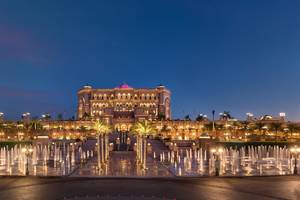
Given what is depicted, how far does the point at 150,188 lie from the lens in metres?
17.2

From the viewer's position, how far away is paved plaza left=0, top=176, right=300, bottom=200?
49.6 feet

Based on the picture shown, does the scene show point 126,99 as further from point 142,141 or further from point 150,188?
point 150,188

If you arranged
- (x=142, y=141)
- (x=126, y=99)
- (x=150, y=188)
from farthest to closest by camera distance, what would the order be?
(x=126, y=99) < (x=142, y=141) < (x=150, y=188)

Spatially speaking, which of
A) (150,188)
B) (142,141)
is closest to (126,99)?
(142,141)

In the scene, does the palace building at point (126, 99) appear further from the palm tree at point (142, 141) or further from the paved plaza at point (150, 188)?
the paved plaza at point (150, 188)

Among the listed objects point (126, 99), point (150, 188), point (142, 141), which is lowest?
point (150, 188)

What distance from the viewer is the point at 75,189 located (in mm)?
16828

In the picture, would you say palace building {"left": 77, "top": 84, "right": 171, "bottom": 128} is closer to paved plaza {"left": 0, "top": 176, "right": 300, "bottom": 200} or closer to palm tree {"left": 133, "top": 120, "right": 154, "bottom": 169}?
palm tree {"left": 133, "top": 120, "right": 154, "bottom": 169}

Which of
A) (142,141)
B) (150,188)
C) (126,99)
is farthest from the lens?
(126,99)

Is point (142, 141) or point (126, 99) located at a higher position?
point (126, 99)

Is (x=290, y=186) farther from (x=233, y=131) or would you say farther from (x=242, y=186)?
(x=233, y=131)

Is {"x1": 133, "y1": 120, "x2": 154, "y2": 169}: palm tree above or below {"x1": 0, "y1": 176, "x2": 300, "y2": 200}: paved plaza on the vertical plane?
above

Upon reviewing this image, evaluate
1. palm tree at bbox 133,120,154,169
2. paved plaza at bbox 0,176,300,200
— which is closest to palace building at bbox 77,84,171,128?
palm tree at bbox 133,120,154,169

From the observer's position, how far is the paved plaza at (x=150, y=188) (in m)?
15.1
